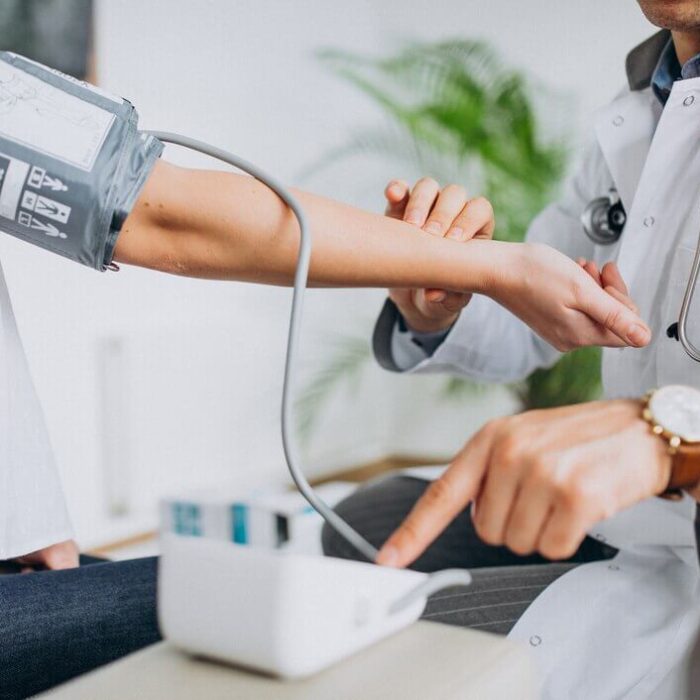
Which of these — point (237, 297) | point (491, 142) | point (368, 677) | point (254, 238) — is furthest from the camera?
point (237, 297)

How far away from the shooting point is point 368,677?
18.8 inches

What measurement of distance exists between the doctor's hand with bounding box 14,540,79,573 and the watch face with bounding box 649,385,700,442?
620mm

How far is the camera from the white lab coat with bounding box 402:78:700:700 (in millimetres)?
846

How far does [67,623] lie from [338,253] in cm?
39

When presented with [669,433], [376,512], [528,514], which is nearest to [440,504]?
[528,514]

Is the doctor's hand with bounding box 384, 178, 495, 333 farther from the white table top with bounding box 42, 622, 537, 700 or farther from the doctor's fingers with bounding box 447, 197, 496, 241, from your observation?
the white table top with bounding box 42, 622, 537, 700

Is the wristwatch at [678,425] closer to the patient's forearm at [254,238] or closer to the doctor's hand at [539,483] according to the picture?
the doctor's hand at [539,483]

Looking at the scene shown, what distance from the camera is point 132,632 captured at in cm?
83

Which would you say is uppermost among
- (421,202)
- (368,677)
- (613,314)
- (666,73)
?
(666,73)

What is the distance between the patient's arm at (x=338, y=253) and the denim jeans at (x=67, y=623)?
301mm

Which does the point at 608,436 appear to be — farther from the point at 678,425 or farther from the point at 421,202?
the point at 421,202

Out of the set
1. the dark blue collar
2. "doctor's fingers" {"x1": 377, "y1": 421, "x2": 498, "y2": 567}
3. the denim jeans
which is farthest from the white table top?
the dark blue collar

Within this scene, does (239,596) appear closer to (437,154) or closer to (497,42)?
(437,154)

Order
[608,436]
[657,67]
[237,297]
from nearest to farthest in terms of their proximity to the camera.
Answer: [608,436] → [657,67] → [237,297]
